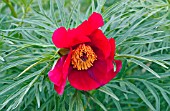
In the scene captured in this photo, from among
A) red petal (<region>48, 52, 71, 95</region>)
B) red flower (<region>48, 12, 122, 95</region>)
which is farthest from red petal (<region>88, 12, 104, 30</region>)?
red petal (<region>48, 52, 71, 95</region>)

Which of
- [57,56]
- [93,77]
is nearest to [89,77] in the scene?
[93,77]

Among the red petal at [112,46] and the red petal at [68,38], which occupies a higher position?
the red petal at [68,38]

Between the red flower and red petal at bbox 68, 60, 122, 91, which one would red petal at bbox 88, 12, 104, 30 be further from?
red petal at bbox 68, 60, 122, 91

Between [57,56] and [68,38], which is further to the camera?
[57,56]

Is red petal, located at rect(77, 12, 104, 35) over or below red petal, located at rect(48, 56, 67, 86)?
over

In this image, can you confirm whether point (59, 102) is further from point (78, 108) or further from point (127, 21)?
point (127, 21)

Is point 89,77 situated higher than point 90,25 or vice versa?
point 90,25

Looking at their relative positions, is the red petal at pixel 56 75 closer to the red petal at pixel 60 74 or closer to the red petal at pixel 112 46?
the red petal at pixel 60 74

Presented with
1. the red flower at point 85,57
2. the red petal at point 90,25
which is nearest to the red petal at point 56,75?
the red flower at point 85,57

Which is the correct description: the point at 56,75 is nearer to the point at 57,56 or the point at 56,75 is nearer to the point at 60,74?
the point at 60,74
